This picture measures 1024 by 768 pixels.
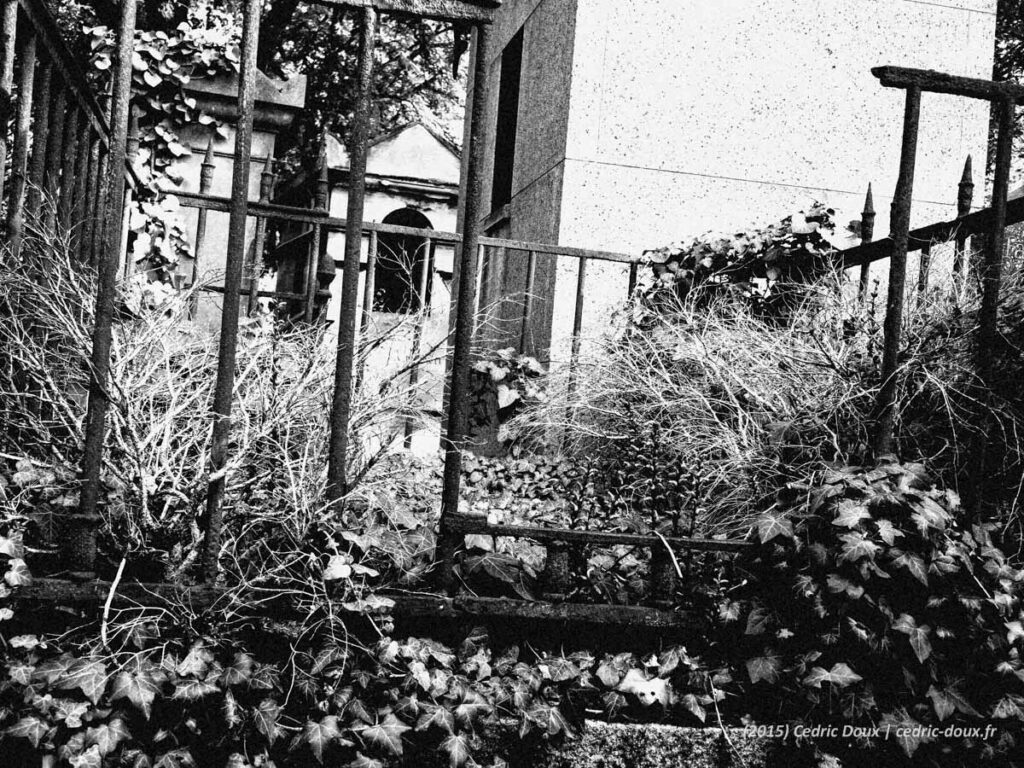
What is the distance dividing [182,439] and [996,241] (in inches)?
87.0

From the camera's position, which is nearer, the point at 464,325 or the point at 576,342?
the point at 464,325

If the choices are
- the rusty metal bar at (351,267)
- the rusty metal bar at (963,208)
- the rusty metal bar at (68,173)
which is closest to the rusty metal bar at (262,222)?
the rusty metal bar at (68,173)

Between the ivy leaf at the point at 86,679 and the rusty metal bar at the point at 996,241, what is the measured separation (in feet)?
7.65

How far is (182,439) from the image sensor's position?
234 cm

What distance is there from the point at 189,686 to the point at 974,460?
81.2 inches

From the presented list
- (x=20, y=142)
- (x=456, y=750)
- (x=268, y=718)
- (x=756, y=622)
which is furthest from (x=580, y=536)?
(x=20, y=142)

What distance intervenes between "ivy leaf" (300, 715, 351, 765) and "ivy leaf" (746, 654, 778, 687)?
97 cm

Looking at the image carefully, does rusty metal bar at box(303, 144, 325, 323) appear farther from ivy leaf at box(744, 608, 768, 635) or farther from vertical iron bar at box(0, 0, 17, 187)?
ivy leaf at box(744, 608, 768, 635)

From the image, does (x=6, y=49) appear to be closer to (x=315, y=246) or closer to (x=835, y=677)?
(x=835, y=677)

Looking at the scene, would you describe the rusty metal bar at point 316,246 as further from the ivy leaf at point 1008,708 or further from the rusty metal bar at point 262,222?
the ivy leaf at point 1008,708

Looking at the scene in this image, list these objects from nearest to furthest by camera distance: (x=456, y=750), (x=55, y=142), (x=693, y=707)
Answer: (x=456, y=750) < (x=693, y=707) < (x=55, y=142)

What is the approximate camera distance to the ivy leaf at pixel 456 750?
2008 mm

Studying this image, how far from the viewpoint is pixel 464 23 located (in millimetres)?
2320

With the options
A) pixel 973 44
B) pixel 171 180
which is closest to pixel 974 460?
pixel 973 44
